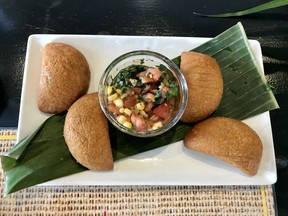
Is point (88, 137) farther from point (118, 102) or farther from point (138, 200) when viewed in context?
point (138, 200)

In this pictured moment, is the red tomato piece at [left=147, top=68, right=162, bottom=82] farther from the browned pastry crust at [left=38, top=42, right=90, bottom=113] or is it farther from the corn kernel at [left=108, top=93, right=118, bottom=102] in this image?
the browned pastry crust at [left=38, top=42, right=90, bottom=113]

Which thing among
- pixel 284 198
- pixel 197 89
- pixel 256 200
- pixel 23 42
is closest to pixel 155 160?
pixel 197 89

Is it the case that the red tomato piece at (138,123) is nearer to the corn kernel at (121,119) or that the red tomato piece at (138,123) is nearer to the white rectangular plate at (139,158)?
the corn kernel at (121,119)

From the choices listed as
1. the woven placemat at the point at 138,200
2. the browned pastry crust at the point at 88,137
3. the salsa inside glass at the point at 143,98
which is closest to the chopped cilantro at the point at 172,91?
the salsa inside glass at the point at 143,98

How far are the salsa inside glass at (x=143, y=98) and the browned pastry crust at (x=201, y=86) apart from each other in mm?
95

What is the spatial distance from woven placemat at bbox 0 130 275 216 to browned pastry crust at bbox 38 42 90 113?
312mm

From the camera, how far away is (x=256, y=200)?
6.08ft

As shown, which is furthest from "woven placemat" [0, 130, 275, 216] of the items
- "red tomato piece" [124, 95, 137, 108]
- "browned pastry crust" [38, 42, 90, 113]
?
"red tomato piece" [124, 95, 137, 108]

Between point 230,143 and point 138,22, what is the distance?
0.96 metres

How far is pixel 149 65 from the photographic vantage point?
1.92m

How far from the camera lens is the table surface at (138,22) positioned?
215 centimetres

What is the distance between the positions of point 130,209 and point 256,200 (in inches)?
24.8

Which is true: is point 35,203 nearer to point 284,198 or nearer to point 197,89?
point 197,89

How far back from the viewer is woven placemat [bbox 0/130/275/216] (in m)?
1.79
